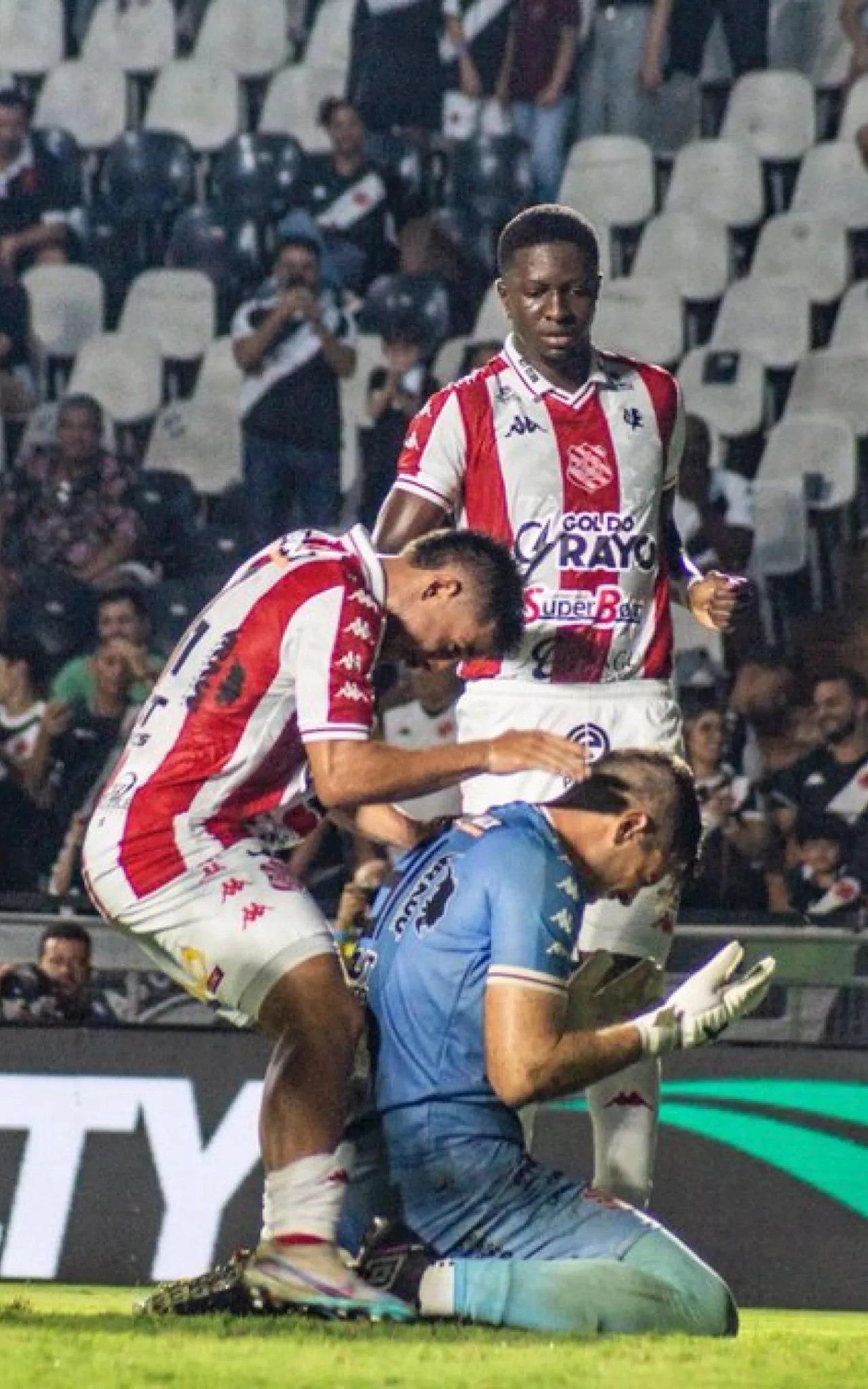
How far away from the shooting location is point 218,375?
33.8 ft

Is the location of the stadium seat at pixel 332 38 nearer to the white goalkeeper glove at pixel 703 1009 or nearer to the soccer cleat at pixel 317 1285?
the white goalkeeper glove at pixel 703 1009

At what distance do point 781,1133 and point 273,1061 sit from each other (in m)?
1.99

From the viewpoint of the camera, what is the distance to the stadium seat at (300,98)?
10.5 m

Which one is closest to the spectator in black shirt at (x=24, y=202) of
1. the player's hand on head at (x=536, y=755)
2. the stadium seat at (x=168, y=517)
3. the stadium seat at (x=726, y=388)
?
the stadium seat at (x=168, y=517)

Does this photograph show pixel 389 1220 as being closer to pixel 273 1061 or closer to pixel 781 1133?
pixel 273 1061

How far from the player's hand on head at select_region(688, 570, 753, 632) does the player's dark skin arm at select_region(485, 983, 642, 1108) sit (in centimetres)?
117

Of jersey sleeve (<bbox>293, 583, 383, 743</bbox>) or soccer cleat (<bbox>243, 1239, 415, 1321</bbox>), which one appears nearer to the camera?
soccer cleat (<bbox>243, 1239, 415, 1321</bbox>)

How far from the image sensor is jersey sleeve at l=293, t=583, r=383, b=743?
13.7 ft

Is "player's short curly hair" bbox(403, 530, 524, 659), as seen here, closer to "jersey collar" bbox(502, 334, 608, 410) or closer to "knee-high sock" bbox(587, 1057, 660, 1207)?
"jersey collar" bbox(502, 334, 608, 410)

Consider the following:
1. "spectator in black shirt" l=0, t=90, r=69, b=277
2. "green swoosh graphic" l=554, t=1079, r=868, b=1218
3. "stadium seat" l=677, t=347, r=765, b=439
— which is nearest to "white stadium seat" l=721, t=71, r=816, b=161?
"stadium seat" l=677, t=347, r=765, b=439

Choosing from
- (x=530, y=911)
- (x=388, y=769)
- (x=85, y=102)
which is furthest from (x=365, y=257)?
(x=530, y=911)

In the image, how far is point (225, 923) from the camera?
13.8ft

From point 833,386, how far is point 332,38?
2813mm

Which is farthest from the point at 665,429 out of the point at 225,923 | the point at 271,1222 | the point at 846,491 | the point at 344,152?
the point at 344,152
